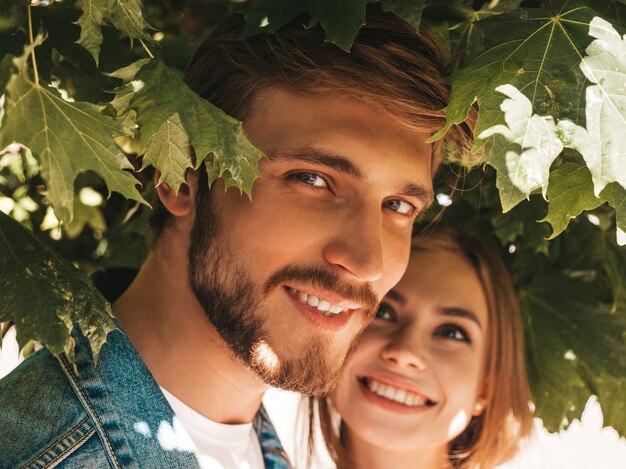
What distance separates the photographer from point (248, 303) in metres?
2.24

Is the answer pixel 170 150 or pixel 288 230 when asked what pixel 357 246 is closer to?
pixel 288 230

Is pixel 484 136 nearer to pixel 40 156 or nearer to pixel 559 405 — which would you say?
pixel 40 156

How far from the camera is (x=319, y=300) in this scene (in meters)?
2.25

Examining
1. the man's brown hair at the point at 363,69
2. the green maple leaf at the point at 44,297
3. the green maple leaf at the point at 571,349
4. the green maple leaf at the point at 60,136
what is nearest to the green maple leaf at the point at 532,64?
the man's brown hair at the point at 363,69

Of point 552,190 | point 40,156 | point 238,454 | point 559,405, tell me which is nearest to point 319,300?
point 238,454

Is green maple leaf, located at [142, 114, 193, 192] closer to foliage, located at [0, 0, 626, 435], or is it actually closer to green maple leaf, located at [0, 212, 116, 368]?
foliage, located at [0, 0, 626, 435]

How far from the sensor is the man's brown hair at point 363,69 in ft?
7.44

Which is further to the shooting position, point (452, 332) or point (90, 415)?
point (452, 332)

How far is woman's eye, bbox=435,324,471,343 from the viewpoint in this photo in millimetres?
3059

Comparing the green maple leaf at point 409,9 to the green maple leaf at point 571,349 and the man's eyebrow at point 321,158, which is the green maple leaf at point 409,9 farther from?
the green maple leaf at point 571,349

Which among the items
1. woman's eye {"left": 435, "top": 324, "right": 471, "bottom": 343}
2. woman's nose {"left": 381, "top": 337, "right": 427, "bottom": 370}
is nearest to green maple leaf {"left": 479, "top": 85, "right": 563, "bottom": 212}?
woman's nose {"left": 381, "top": 337, "right": 427, "bottom": 370}

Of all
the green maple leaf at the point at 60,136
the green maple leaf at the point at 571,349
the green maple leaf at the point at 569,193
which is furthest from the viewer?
the green maple leaf at the point at 571,349

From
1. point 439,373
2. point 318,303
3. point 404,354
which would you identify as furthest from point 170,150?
point 439,373

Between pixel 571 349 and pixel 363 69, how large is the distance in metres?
1.31
